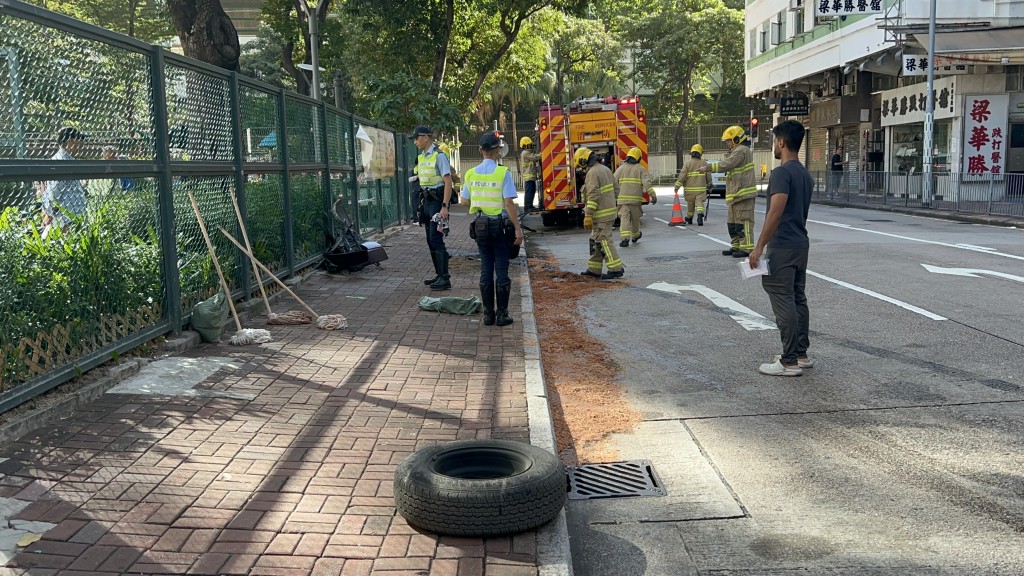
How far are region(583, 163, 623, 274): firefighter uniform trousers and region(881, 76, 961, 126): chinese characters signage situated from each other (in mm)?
18174

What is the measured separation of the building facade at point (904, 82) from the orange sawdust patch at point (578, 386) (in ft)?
58.3

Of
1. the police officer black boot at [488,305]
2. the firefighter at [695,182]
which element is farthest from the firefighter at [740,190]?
the police officer black boot at [488,305]

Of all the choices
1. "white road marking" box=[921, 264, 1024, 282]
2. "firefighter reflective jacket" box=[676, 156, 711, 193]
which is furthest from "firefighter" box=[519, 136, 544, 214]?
"white road marking" box=[921, 264, 1024, 282]

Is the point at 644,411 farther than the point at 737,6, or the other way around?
the point at 737,6

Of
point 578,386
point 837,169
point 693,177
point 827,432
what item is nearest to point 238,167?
point 578,386

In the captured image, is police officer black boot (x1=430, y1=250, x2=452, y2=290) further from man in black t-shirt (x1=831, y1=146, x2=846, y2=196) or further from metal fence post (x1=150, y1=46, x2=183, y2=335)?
man in black t-shirt (x1=831, y1=146, x2=846, y2=196)

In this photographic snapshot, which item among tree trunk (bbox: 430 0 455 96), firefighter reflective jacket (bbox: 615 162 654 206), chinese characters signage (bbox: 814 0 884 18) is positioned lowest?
firefighter reflective jacket (bbox: 615 162 654 206)

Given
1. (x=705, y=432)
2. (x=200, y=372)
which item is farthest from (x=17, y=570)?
(x=705, y=432)

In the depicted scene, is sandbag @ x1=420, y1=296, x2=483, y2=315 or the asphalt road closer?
the asphalt road

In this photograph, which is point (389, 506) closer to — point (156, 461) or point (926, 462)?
point (156, 461)

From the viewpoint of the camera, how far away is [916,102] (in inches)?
1215

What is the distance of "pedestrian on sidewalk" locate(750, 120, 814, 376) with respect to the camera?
700 centimetres

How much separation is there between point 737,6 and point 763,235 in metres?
64.5

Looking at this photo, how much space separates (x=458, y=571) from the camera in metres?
3.60
